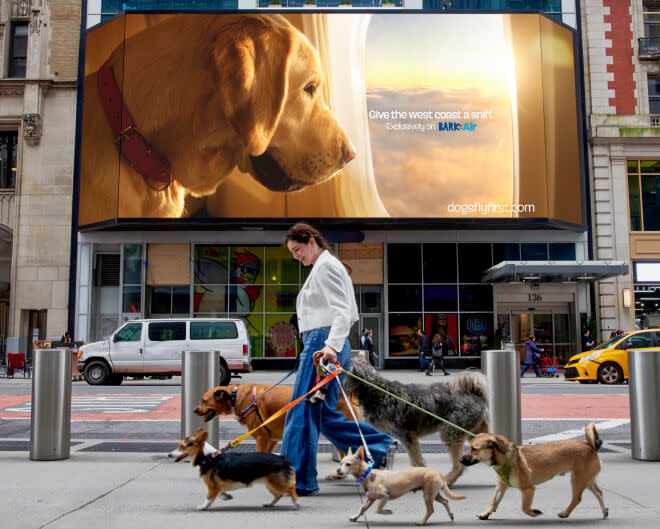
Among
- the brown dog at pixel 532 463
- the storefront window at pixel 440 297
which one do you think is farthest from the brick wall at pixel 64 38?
the brown dog at pixel 532 463

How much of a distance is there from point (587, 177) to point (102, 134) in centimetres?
2113

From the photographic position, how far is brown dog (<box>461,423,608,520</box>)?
4.03 meters

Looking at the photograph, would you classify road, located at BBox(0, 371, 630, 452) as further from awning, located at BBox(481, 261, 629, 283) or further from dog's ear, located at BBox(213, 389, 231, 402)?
awning, located at BBox(481, 261, 629, 283)

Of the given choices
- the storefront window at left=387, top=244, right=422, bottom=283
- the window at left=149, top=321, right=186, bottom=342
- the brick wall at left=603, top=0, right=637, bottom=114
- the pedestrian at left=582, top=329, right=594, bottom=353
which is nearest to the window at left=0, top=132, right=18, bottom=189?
the window at left=149, top=321, right=186, bottom=342

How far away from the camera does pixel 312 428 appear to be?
4.79 metres

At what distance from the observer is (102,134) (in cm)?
2831

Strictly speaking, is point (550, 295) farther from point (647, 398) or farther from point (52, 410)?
point (52, 410)

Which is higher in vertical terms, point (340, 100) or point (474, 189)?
point (340, 100)

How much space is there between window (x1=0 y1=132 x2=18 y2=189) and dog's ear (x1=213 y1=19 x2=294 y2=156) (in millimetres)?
10868

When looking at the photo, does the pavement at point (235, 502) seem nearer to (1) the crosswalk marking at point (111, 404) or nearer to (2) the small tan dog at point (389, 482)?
(2) the small tan dog at point (389, 482)

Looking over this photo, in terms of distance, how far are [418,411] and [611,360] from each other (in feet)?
53.6

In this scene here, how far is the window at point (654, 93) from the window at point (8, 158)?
29.1 meters

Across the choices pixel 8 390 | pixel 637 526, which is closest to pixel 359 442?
pixel 637 526

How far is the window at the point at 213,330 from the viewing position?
64.0 feet
